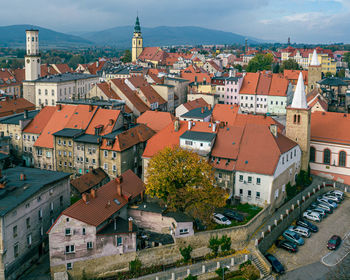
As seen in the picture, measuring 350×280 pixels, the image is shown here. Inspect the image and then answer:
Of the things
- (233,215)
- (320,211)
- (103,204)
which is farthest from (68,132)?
(320,211)

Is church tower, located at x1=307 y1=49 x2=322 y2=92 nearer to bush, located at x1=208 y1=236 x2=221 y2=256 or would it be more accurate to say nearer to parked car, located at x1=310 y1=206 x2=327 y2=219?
parked car, located at x1=310 y1=206 x2=327 y2=219

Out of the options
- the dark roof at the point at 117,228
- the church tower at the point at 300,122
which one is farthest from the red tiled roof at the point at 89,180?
the church tower at the point at 300,122

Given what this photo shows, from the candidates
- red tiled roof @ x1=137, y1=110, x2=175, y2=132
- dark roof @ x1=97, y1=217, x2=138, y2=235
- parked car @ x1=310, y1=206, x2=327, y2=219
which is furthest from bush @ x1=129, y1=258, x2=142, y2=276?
red tiled roof @ x1=137, y1=110, x2=175, y2=132

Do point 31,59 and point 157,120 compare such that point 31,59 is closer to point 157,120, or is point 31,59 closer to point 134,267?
point 157,120

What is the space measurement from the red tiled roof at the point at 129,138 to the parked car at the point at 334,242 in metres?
29.5

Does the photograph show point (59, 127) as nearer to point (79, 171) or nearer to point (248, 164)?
point (79, 171)

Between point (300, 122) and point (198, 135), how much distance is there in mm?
16329

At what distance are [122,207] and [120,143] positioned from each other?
15474 mm

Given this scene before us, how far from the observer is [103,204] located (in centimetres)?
4141

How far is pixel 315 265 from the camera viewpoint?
41.6m

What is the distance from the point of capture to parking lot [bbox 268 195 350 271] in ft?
139

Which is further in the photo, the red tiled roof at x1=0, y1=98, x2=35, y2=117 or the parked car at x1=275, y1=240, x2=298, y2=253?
the red tiled roof at x1=0, y1=98, x2=35, y2=117

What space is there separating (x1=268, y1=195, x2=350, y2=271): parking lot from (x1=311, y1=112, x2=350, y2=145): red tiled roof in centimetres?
1252

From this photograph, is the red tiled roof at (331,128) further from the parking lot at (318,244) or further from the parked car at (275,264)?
the parked car at (275,264)
